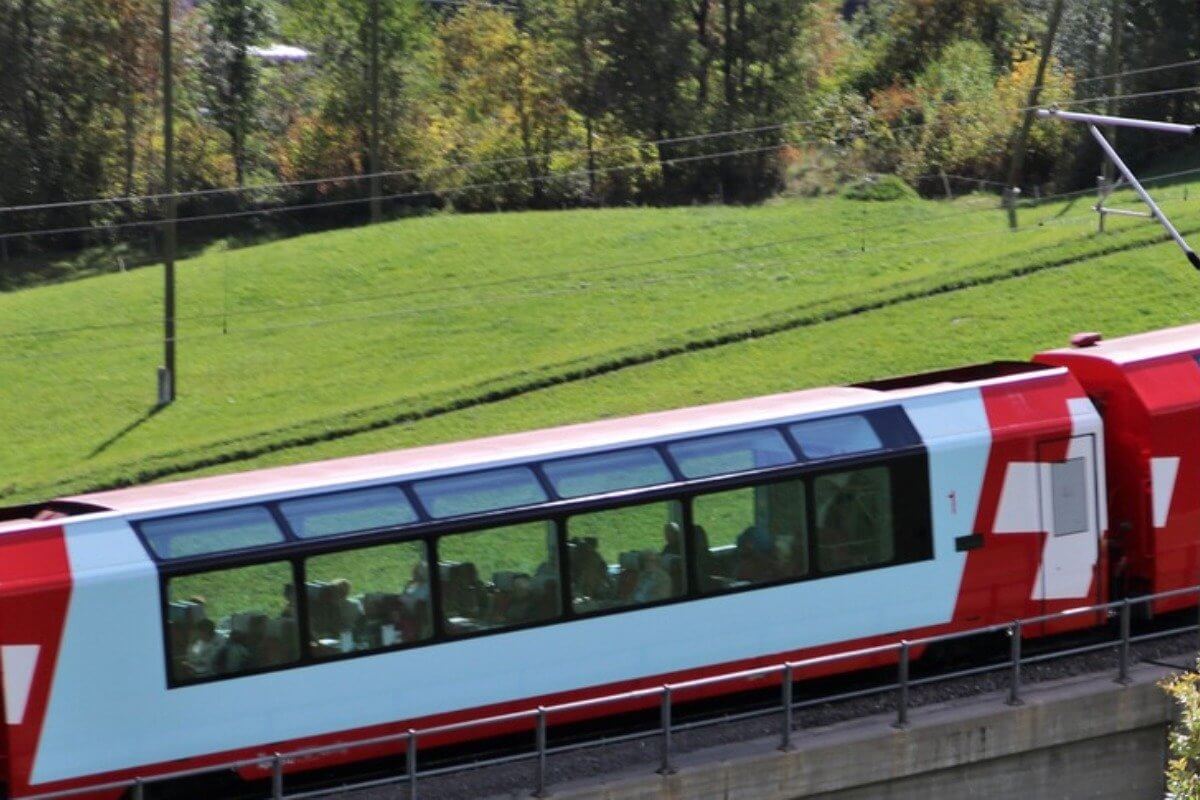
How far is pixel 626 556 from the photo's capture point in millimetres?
17328

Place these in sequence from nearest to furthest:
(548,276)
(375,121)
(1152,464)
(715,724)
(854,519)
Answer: (715,724)
(854,519)
(1152,464)
(548,276)
(375,121)

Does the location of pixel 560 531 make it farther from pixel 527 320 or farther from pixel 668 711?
pixel 527 320

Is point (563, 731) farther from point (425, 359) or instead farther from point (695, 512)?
point (425, 359)

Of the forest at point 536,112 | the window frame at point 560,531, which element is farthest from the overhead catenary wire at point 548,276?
the window frame at point 560,531

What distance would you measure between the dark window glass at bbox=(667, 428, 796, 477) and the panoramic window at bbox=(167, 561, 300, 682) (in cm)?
384

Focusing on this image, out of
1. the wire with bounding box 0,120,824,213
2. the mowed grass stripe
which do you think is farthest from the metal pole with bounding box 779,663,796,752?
the wire with bounding box 0,120,824,213

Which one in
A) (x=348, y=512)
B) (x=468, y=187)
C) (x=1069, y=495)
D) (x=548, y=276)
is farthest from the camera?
(x=468, y=187)

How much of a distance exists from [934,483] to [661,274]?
28453 millimetres

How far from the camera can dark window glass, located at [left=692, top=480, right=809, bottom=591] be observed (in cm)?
1767

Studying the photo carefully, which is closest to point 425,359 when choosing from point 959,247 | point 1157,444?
point 959,247

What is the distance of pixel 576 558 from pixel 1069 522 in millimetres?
5208

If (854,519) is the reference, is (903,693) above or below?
below

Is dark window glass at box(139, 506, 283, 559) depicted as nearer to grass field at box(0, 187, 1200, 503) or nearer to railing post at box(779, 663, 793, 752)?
railing post at box(779, 663, 793, 752)

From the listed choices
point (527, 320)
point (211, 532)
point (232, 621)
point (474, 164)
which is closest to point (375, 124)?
point (474, 164)
